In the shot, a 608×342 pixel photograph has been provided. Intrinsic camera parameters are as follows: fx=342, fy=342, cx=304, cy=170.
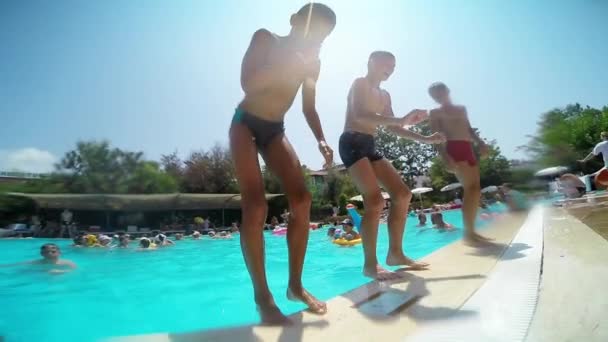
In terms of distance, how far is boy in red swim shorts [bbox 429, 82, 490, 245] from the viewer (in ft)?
11.5

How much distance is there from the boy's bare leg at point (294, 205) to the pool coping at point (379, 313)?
0.21 meters

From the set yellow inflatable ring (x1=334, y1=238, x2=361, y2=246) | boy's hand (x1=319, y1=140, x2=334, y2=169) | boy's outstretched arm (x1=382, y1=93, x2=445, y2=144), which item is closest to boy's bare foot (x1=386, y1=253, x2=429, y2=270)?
boy's outstretched arm (x1=382, y1=93, x2=445, y2=144)

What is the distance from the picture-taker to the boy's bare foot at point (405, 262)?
2596mm

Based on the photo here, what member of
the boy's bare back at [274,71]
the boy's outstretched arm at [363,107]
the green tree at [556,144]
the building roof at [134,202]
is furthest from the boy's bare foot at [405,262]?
the building roof at [134,202]

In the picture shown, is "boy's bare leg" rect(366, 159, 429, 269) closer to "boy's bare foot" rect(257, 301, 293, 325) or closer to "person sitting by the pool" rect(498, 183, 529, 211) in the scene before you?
"boy's bare foot" rect(257, 301, 293, 325)

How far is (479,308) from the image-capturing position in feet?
4.25

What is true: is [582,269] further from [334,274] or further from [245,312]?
[334,274]

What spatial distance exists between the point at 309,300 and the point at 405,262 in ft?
4.46

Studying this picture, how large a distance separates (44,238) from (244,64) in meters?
17.3

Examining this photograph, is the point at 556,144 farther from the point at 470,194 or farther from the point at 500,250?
the point at 500,250

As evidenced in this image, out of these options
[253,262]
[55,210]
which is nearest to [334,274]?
[253,262]

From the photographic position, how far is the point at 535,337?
924 mm

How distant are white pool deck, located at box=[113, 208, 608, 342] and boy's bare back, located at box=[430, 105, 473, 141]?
1.62 m

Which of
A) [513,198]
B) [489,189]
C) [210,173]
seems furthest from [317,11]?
[210,173]
